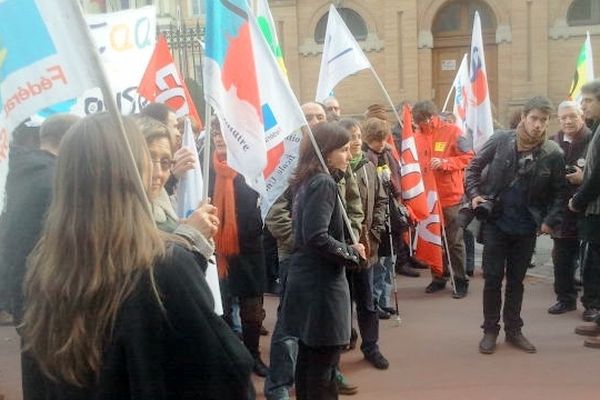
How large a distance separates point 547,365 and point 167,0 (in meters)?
19.1

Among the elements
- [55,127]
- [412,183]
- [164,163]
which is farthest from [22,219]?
[412,183]

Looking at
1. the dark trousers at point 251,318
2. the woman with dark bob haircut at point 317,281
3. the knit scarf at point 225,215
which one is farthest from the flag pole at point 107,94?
the dark trousers at point 251,318

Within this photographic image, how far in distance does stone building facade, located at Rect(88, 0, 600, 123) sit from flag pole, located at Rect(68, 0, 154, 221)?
1720 centimetres

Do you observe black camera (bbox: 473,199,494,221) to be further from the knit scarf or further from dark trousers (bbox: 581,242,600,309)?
the knit scarf

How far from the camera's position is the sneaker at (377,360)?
5.41 m

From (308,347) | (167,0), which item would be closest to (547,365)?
(308,347)

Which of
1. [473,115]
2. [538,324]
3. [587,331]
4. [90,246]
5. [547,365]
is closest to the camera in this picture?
[90,246]

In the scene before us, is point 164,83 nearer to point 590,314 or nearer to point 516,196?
point 516,196

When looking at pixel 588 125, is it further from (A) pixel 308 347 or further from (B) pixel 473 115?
(A) pixel 308 347

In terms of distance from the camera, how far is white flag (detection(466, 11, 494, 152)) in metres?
8.20

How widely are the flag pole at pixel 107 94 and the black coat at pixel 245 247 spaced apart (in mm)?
2903

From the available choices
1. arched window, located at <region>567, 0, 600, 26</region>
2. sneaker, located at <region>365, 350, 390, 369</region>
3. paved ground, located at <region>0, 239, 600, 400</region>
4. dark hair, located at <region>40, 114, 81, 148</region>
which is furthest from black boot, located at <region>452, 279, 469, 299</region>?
arched window, located at <region>567, 0, 600, 26</region>

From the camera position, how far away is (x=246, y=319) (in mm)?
5023

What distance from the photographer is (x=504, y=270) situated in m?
5.67
